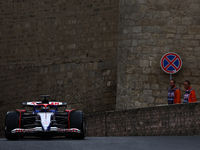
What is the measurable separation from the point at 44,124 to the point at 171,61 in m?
7.23

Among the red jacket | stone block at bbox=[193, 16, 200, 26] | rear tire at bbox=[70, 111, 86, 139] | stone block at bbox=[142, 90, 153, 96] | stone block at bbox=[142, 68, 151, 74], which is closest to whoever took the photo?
rear tire at bbox=[70, 111, 86, 139]

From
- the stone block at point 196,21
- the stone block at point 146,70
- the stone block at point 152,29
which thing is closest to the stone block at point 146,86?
the stone block at point 146,70

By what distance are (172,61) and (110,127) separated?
11.4 ft

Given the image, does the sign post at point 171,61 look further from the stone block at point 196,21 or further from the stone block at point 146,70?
the stone block at point 196,21

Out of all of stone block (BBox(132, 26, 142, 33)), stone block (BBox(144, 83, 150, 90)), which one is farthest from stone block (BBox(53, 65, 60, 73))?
stone block (BBox(144, 83, 150, 90))

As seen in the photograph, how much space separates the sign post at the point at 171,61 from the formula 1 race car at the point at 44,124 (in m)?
6.03

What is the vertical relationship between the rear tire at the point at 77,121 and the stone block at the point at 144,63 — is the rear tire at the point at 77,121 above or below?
below

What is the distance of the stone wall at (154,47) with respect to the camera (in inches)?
648

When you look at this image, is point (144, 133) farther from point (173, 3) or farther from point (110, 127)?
point (173, 3)

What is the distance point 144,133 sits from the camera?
12.9 meters

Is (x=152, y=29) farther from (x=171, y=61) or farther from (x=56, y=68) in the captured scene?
(x=56, y=68)

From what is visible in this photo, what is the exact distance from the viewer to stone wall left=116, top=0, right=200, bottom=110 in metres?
16.5

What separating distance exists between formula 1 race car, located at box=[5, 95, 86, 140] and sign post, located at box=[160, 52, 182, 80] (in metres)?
6.03

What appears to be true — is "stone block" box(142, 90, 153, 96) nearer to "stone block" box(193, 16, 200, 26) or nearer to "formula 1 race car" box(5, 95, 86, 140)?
"stone block" box(193, 16, 200, 26)
